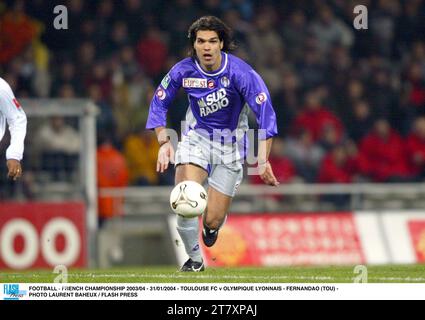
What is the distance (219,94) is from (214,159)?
702 mm

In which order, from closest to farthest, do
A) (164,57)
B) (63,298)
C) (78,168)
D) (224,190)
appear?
(63,298), (224,190), (78,168), (164,57)

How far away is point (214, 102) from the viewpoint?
12148mm

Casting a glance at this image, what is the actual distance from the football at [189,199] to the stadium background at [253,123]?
264 inches

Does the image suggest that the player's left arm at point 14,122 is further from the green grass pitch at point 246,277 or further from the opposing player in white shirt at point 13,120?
the green grass pitch at point 246,277

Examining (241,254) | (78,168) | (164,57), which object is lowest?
(241,254)

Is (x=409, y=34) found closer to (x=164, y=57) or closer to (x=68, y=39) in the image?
(x=164, y=57)

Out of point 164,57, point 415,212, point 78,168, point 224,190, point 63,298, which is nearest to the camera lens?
point 63,298

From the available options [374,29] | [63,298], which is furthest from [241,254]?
[63,298]

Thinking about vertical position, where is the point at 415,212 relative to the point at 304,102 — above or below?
below

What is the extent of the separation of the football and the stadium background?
22.0 feet

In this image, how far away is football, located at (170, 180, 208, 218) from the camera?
11.6 meters

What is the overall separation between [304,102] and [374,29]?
209 centimetres

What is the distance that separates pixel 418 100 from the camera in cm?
2152

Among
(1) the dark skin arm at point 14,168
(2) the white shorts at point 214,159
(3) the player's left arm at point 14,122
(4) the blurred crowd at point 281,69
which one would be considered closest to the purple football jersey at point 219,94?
(2) the white shorts at point 214,159
